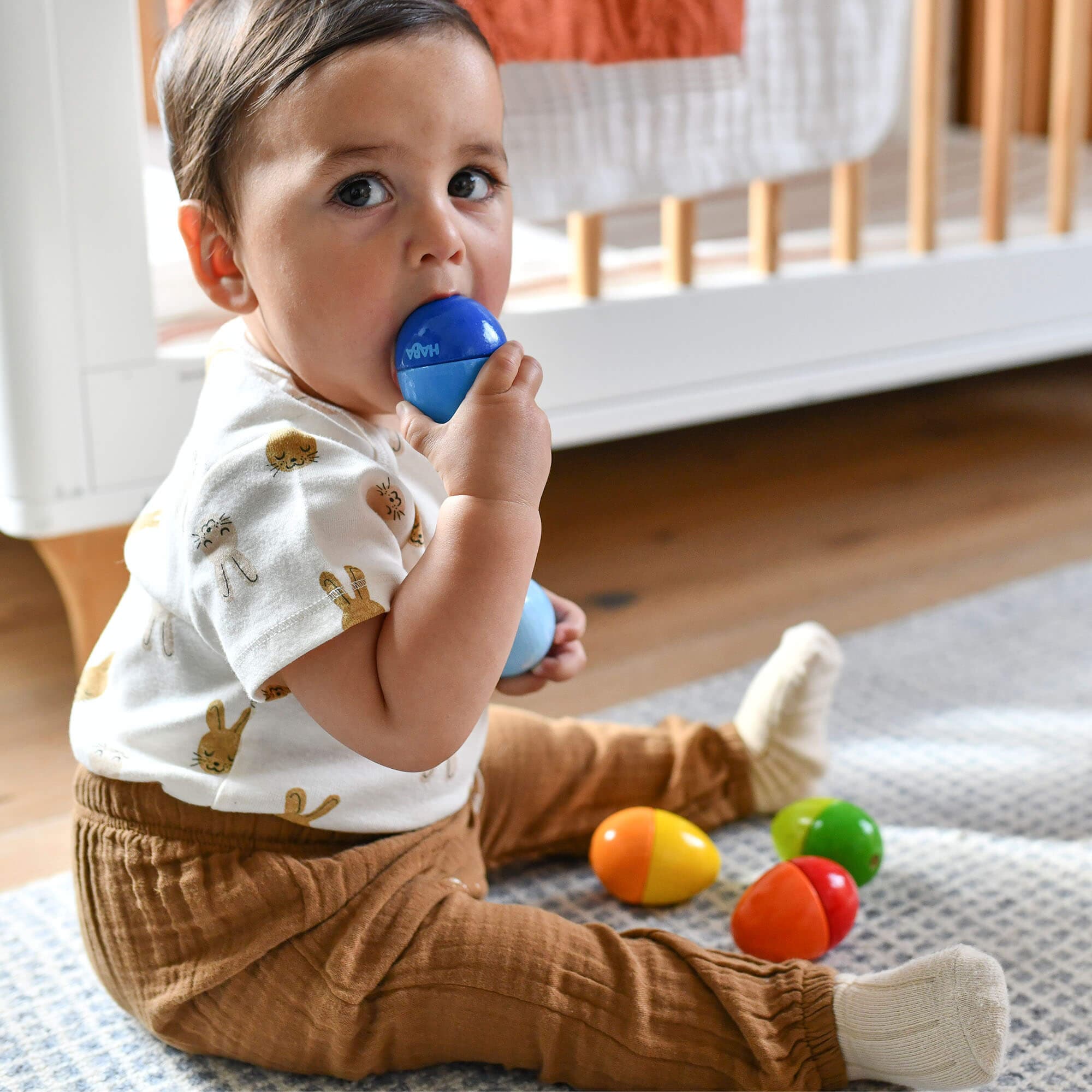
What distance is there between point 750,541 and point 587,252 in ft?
1.40

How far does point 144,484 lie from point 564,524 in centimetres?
61

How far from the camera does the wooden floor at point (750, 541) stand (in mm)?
1135

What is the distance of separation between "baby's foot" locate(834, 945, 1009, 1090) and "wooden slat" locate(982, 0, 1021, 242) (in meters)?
1.03

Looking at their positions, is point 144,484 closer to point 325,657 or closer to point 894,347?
point 325,657

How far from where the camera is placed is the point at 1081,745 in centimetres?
103

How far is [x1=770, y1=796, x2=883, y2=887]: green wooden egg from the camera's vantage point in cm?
85

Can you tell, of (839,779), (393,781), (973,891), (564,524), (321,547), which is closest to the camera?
(321,547)

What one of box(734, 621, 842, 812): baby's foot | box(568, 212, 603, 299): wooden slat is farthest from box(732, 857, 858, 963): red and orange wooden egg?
box(568, 212, 603, 299): wooden slat

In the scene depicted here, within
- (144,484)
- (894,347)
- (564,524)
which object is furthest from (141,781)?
(894,347)

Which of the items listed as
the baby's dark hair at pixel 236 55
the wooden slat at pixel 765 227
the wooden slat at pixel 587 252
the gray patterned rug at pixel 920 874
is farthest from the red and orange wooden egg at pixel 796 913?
the wooden slat at pixel 765 227

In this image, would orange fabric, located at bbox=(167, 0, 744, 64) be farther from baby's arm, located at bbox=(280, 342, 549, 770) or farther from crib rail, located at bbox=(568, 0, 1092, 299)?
baby's arm, located at bbox=(280, 342, 549, 770)

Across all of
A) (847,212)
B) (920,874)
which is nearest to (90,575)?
(920,874)

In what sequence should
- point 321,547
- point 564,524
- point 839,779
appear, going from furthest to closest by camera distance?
point 564,524 → point 839,779 → point 321,547

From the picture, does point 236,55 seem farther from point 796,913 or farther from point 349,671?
point 796,913
